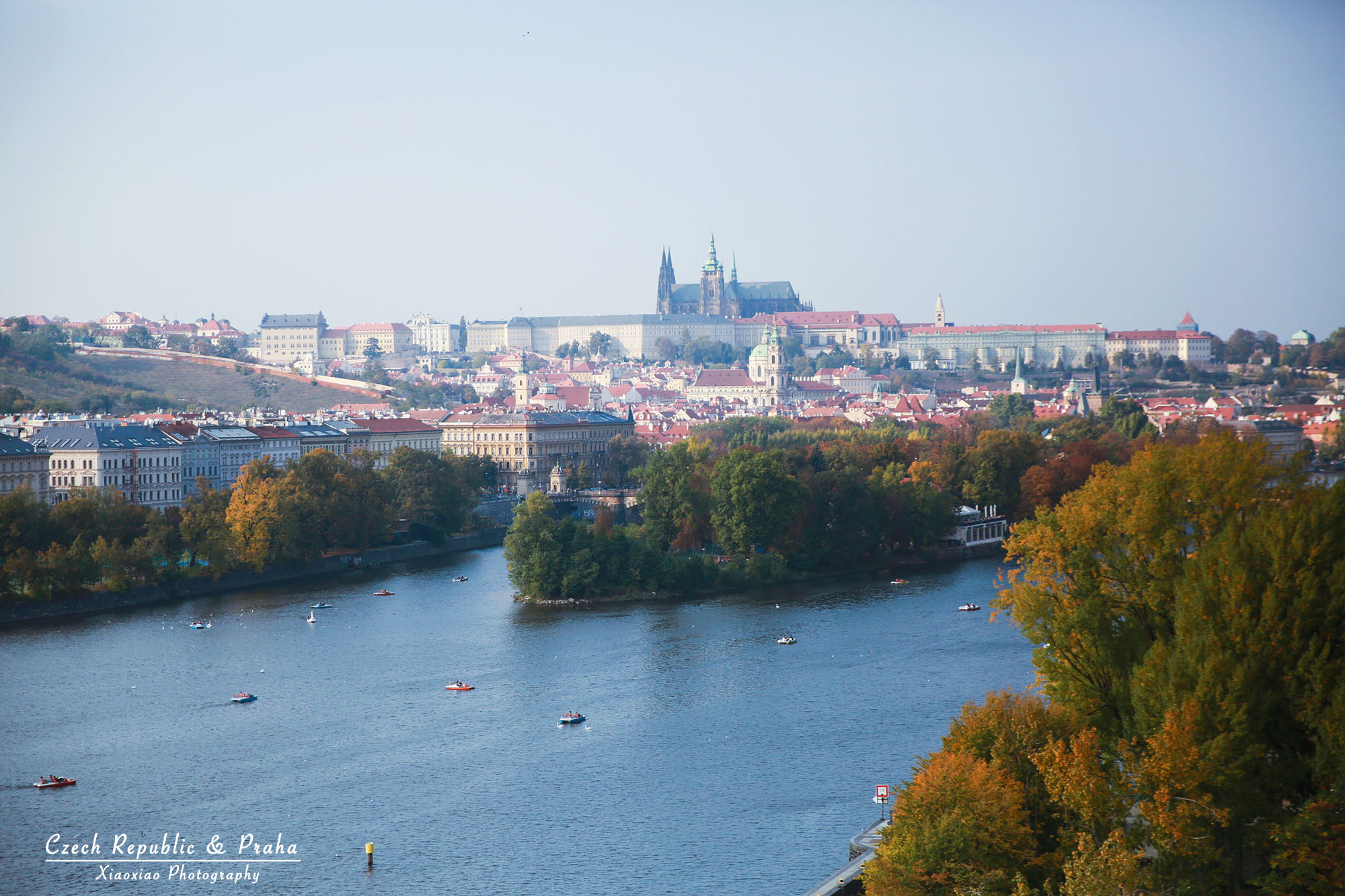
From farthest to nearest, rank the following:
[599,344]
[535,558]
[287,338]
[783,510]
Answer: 1. [599,344]
2. [287,338]
3. [783,510]
4. [535,558]

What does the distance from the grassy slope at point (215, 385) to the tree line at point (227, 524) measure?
116 feet

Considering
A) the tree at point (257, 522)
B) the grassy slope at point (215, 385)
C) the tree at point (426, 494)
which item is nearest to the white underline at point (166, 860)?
the tree at point (257, 522)

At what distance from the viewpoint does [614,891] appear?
12.5 m

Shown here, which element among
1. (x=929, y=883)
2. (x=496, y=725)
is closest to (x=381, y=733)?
(x=496, y=725)

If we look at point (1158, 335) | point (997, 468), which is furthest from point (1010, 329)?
point (997, 468)

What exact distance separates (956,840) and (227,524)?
2087cm

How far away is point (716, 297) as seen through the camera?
416 feet

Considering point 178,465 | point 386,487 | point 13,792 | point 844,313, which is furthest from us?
point 844,313

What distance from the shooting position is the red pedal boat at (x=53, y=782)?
15125 mm

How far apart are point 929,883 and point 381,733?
8.66 metres

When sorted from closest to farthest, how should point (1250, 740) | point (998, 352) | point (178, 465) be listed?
point (1250, 740)
point (178, 465)
point (998, 352)

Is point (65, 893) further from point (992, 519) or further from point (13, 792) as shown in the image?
point (992, 519)

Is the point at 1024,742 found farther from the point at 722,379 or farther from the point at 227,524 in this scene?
the point at 722,379

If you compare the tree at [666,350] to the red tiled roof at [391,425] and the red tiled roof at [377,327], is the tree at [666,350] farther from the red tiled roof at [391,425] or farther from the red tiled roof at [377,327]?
the red tiled roof at [391,425]
